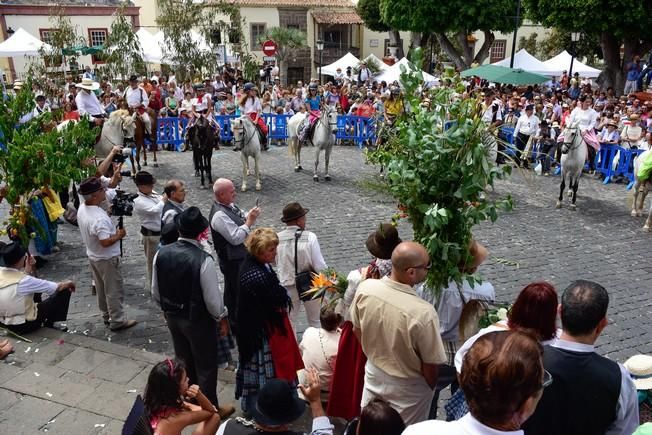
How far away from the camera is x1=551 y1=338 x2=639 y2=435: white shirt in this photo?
2.71 metres

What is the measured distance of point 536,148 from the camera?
588 inches

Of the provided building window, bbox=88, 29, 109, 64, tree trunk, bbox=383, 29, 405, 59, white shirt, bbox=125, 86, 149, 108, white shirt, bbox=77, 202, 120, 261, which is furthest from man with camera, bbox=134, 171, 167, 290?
tree trunk, bbox=383, 29, 405, 59

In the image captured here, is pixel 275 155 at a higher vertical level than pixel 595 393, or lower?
lower

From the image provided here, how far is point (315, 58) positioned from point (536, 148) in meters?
31.0

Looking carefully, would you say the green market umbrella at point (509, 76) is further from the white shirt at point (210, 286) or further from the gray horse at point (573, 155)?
the white shirt at point (210, 286)

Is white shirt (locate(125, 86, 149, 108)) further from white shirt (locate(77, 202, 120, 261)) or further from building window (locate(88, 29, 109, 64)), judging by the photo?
building window (locate(88, 29, 109, 64))

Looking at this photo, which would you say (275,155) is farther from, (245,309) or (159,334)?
(245,309)

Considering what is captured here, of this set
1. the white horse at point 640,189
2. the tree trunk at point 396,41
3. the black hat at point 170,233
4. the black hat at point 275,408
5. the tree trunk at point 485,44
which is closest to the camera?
the black hat at point 275,408

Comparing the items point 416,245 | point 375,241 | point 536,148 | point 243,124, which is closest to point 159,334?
point 375,241

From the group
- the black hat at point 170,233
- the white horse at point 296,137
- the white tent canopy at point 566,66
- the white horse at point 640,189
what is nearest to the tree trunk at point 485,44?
the white tent canopy at point 566,66

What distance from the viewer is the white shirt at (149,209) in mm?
6570

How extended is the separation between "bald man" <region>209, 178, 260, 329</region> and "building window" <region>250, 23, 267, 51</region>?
123 ft

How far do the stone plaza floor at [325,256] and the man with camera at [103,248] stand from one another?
0.24 meters

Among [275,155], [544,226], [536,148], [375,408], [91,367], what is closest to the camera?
[375,408]
